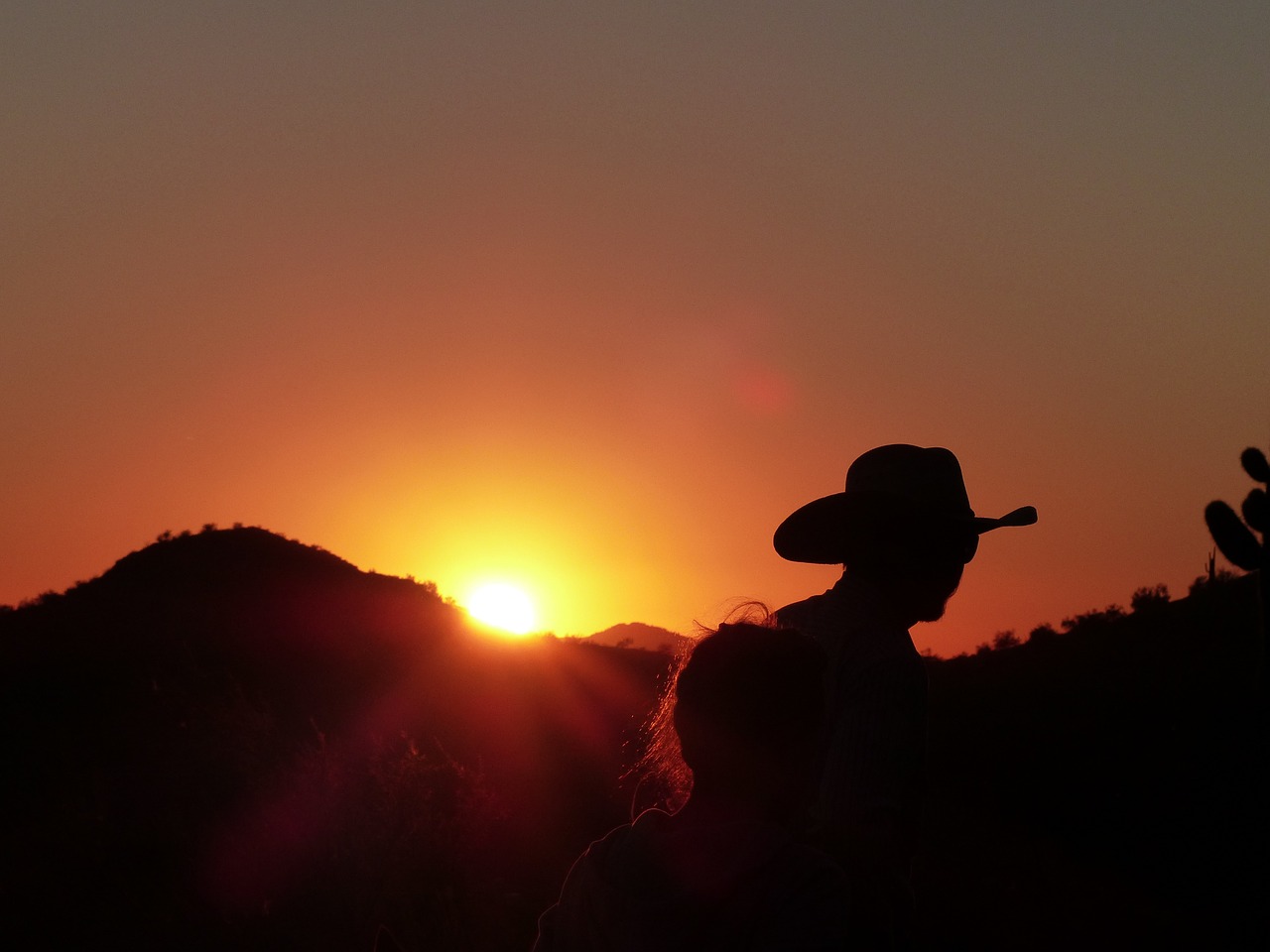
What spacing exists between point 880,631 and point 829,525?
0.59 meters

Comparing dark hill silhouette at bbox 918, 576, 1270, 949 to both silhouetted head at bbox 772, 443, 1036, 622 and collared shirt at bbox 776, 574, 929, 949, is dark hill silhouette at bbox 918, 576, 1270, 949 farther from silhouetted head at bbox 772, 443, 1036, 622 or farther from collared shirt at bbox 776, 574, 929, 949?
collared shirt at bbox 776, 574, 929, 949

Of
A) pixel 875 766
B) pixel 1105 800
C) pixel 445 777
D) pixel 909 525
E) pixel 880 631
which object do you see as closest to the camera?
pixel 875 766

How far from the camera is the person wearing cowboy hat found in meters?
3.06

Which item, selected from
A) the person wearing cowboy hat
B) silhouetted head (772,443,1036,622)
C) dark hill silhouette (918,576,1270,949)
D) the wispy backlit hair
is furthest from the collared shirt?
dark hill silhouette (918,576,1270,949)

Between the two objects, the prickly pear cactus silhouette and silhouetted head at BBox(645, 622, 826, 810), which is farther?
the prickly pear cactus silhouette

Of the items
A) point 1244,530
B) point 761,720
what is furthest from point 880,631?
point 1244,530

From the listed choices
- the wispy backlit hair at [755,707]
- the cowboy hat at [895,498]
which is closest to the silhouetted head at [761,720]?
the wispy backlit hair at [755,707]

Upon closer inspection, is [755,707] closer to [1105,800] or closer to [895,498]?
[895,498]

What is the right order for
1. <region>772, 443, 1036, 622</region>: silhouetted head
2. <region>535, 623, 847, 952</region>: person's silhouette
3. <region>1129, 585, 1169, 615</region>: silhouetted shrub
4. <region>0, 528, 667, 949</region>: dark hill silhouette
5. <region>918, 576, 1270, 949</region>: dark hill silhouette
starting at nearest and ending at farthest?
<region>535, 623, 847, 952</region>: person's silhouette → <region>772, 443, 1036, 622</region>: silhouetted head → <region>0, 528, 667, 949</region>: dark hill silhouette → <region>918, 576, 1270, 949</region>: dark hill silhouette → <region>1129, 585, 1169, 615</region>: silhouetted shrub

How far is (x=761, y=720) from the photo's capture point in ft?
8.32

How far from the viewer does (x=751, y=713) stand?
8.32 ft

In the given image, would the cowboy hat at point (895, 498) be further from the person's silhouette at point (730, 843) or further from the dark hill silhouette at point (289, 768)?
the dark hill silhouette at point (289, 768)

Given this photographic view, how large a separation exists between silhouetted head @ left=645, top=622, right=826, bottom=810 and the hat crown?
1.23m

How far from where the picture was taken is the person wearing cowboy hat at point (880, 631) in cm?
306
